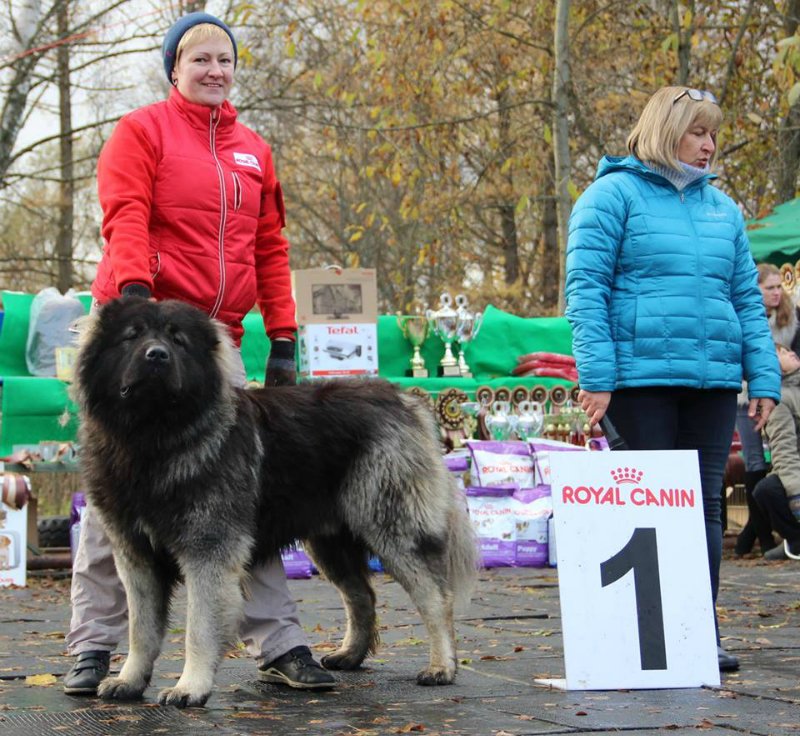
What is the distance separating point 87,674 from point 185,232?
1501mm

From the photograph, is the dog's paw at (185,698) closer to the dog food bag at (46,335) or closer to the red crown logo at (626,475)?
the red crown logo at (626,475)

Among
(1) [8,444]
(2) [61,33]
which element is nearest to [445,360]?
(1) [8,444]

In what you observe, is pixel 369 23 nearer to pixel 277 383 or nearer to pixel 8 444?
pixel 8 444

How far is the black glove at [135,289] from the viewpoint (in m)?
3.96

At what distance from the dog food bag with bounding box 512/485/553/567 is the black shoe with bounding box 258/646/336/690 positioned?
14.6 ft

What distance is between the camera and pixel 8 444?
8.66 m

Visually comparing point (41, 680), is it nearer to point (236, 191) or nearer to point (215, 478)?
point (215, 478)

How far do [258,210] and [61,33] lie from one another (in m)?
15.5

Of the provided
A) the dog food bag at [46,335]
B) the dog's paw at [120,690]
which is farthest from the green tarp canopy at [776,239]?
the dog's paw at [120,690]

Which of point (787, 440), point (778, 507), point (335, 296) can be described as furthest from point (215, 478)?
point (778, 507)

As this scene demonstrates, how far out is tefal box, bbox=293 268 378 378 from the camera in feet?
29.8

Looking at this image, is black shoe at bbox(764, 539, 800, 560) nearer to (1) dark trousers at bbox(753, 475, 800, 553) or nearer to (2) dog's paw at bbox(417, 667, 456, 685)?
(1) dark trousers at bbox(753, 475, 800, 553)

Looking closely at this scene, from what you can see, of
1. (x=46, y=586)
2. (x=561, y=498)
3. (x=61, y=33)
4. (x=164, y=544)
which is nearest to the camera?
(x=164, y=544)

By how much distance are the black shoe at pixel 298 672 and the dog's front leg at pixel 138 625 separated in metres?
0.46
